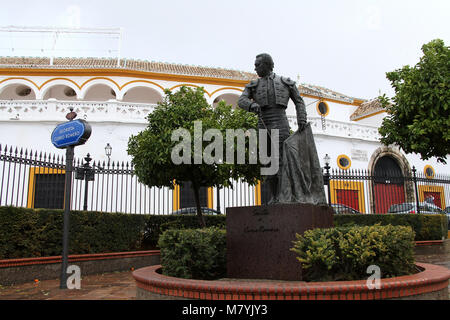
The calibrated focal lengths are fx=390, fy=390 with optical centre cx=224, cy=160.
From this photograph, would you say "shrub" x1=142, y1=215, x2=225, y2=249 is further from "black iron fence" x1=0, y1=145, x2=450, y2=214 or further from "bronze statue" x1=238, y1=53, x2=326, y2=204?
"bronze statue" x1=238, y1=53, x2=326, y2=204

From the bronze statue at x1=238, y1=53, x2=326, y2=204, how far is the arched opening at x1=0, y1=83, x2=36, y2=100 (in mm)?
20581

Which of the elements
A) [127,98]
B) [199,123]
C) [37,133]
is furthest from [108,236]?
[127,98]

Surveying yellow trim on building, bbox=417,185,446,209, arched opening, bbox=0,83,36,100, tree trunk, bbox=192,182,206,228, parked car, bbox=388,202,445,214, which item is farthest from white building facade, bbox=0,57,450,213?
tree trunk, bbox=192,182,206,228

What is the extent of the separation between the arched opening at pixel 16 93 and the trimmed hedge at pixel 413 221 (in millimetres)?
19212

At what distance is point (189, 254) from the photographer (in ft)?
16.6

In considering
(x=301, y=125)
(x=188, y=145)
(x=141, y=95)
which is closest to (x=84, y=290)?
(x=188, y=145)

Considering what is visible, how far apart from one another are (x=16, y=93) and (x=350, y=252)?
23.5 metres

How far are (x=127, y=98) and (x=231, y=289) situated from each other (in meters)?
21.3

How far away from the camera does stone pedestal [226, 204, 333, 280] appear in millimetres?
4781

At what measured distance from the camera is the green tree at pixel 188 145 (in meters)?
8.49

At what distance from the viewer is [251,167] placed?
9297 millimetres

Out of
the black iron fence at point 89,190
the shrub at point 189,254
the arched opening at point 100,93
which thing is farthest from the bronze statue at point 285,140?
the arched opening at point 100,93

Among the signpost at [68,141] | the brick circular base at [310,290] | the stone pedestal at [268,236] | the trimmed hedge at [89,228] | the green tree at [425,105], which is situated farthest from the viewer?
the green tree at [425,105]

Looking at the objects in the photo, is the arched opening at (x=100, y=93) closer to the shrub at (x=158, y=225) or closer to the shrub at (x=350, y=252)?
the shrub at (x=158, y=225)
